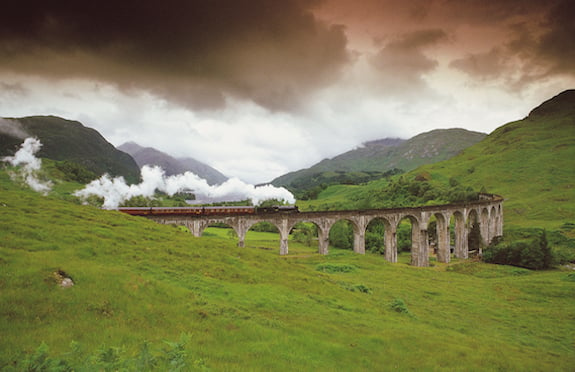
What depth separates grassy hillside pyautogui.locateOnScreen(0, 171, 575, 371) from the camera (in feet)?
30.4

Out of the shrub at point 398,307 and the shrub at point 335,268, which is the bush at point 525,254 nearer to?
the shrub at point 335,268

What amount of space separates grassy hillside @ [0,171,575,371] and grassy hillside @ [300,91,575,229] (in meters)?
77.1

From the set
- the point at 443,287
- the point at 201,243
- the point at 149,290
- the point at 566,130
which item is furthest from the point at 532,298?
the point at 566,130

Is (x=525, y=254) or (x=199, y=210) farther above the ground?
(x=199, y=210)

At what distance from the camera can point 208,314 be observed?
43.7ft

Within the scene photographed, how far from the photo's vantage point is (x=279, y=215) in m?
47.9

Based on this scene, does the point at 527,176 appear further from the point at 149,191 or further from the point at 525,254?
the point at 149,191

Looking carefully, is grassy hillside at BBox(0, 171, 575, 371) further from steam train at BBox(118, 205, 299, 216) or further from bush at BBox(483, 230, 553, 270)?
bush at BBox(483, 230, 553, 270)

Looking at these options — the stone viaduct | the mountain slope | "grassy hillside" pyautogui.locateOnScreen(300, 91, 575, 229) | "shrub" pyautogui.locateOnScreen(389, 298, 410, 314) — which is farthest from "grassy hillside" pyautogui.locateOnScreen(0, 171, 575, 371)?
the mountain slope

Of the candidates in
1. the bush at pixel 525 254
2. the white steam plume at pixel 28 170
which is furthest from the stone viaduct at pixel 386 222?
the white steam plume at pixel 28 170

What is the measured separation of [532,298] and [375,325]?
31.4 meters

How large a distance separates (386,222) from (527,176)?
12431cm

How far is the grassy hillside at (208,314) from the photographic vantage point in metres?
9.27

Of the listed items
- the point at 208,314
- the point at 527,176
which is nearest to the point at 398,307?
the point at 208,314
